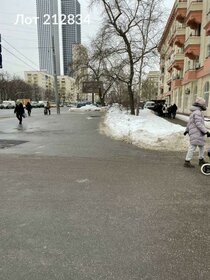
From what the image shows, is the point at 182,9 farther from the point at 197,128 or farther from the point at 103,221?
the point at 103,221

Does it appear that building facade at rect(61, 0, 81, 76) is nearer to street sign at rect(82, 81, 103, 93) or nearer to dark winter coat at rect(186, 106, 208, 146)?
street sign at rect(82, 81, 103, 93)

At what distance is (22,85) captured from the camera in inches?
4102

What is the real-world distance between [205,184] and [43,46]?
99.2 feet

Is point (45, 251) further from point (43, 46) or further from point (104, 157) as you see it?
point (43, 46)

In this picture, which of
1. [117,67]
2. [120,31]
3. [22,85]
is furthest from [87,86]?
[22,85]

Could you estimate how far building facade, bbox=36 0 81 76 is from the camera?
28.8 meters

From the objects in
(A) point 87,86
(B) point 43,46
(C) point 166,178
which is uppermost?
(B) point 43,46

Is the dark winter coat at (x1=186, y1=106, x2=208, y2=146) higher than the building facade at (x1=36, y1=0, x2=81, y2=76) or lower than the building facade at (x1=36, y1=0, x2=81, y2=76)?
lower

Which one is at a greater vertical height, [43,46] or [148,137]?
[43,46]

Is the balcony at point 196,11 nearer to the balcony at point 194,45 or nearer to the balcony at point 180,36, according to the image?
the balcony at point 194,45

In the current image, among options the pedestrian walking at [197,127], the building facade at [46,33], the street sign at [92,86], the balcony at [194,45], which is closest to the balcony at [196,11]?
the balcony at [194,45]

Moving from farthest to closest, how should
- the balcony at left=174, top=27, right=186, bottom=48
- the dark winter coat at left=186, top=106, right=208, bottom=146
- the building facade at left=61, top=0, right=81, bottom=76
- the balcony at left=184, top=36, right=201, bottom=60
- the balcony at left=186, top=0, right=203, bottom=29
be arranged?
1. the balcony at left=174, top=27, right=186, bottom=48
2. the building facade at left=61, top=0, right=81, bottom=76
3. the balcony at left=184, top=36, right=201, bottom=60
4. the balcony at left=186, top=0, right=203, bottom=29
5. the dark winter coat at left=186, top=106, right=208, bottom=146

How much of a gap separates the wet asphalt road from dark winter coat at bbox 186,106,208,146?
2.51 feet

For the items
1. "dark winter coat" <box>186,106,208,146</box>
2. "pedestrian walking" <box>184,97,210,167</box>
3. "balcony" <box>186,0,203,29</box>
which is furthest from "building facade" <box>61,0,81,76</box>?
"dark winter coat" <box>186,106,208,146</box>
